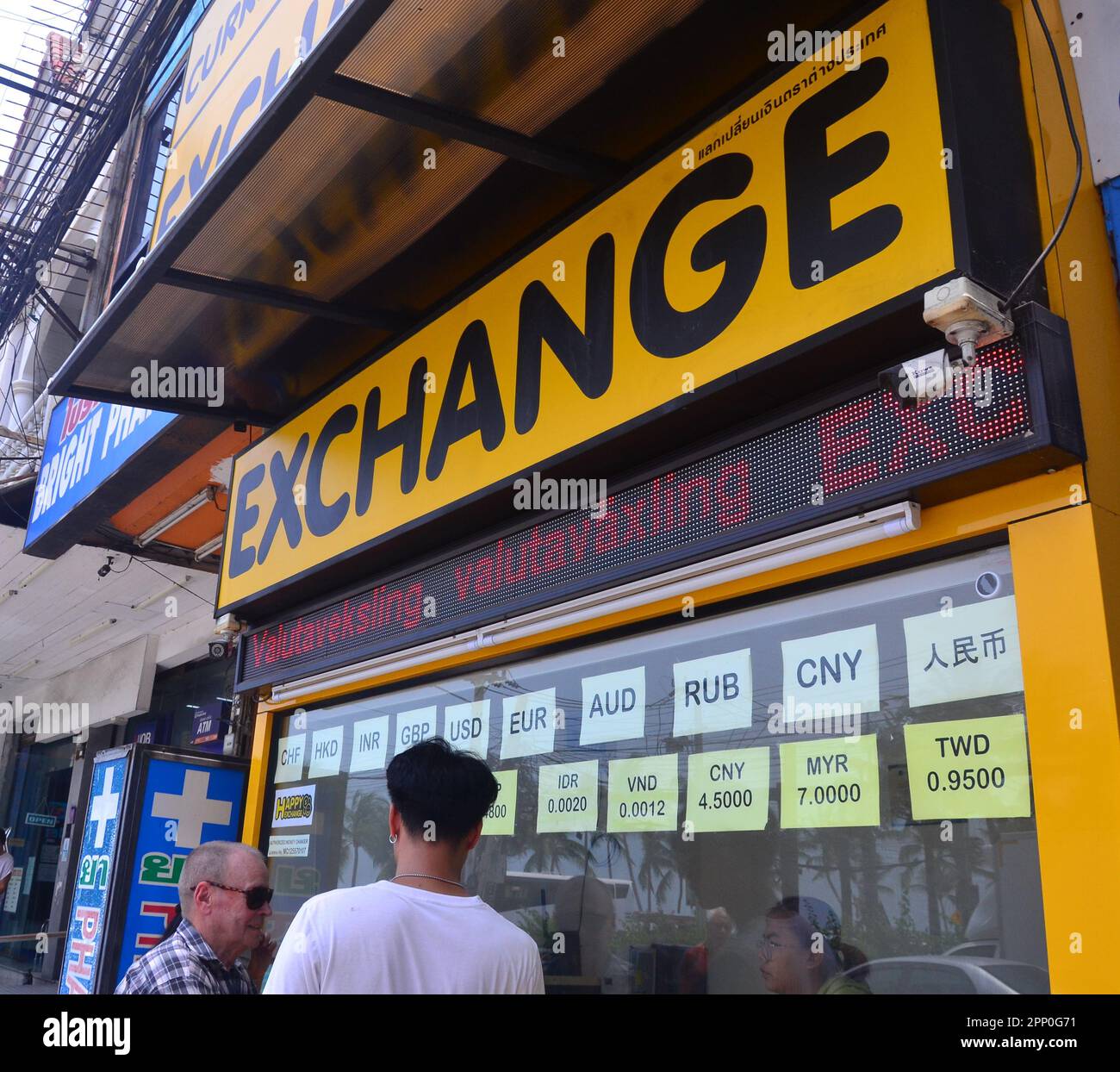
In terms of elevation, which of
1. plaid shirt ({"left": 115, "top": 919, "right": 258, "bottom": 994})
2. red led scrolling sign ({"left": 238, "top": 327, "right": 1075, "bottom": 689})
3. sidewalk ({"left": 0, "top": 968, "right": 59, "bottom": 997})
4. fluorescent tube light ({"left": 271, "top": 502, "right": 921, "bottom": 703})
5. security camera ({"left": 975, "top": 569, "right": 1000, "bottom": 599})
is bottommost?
sidewalk ({"left": 0, "top": 968, "right": 59, "bottom": 997})

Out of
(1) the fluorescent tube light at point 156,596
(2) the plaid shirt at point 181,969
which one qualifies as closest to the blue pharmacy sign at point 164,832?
(2) the plaid shirt at point 181,969

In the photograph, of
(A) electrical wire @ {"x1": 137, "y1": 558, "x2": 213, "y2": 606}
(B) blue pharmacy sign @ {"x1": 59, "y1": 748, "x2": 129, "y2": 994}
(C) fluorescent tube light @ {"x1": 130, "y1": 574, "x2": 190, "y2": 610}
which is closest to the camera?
(B) blue pharmacy sign @ {"x1": 59, "y1": 748, "x2": 129, "y2": 994}

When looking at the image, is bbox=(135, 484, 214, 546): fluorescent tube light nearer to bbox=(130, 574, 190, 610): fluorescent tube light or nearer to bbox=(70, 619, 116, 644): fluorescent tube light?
bbox=(130, 574, 190, 610): fluorescent tube light

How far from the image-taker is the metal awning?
289cm

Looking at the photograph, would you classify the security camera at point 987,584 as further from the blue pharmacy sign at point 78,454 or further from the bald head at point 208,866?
the blue pharmacy sign at point 78,454

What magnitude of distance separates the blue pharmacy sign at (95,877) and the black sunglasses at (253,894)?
1.63m

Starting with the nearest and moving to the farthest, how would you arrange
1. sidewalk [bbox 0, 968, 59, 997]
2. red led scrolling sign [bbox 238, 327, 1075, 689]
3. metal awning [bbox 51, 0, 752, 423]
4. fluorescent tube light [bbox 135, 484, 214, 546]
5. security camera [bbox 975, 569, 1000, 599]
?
red led scrolling sign [bbox 238, 327, 1075, 689]
security camera [bbox 975, 569, 1000, 599]
metal awning [bbox 51, 0, 752, 423]
fluorescent tube light [bbox 135, 484, 214, 546]
sidewalk [bbox 0, 968, 59, 997]

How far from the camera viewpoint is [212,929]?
290 centimetres

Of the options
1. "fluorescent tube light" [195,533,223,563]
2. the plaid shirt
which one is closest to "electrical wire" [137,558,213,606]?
"fluorescent tube light" [195,533,223,563]

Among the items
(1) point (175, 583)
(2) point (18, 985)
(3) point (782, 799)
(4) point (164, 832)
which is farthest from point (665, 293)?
(2) point (18, 985)

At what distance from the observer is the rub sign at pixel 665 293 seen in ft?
7.73

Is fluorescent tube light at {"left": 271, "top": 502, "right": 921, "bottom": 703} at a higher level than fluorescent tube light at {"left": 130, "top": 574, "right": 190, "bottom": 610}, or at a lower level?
lower

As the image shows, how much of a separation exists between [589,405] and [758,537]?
0.76 metres

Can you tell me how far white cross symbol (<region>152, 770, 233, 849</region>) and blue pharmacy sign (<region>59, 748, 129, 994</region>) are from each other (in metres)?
0.18
